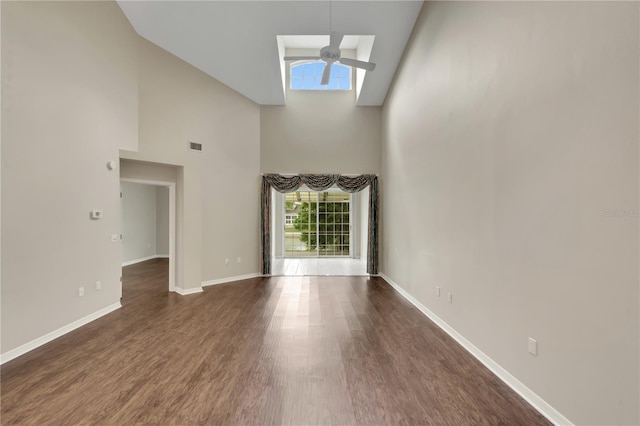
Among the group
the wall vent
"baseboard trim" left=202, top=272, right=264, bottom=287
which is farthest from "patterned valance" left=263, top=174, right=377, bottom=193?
"baseboard trim" left=202, top=272, right=264, bottom=287

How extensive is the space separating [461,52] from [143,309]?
5.13m

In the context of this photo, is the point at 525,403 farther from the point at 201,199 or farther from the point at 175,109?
the point at 175,109

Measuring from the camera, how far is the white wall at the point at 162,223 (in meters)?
8.55

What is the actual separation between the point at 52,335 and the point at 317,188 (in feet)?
15.2

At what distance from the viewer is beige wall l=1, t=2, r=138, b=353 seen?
2484 millimetres

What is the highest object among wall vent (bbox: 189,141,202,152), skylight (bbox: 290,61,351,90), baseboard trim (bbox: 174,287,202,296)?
skylight (bbox: 290,61,351,90)

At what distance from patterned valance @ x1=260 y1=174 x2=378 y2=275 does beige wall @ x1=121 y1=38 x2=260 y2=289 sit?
20 centimetres

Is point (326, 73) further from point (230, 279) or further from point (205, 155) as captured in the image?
point (230, 279)

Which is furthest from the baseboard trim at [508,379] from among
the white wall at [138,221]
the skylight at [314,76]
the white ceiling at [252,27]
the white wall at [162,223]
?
the white wall at [162,223]

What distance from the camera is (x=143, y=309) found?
378 cm

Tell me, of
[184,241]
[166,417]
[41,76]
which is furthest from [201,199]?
[166,417]

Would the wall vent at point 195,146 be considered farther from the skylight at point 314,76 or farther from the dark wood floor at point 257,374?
the dark wood floor at point 257,374

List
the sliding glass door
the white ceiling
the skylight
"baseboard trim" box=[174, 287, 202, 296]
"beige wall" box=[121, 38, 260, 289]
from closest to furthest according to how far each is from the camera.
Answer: the white ceiling < "beige wall" box=[121, 38, 260, 289] < "baseboard trim" box=[174, 287, 202, 296] < the skylight < the sliding glass door

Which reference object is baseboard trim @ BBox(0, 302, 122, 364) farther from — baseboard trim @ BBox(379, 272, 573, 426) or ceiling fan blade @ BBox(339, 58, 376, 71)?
ceiling fan blade @ BBox(339, 58, 376, 71)
